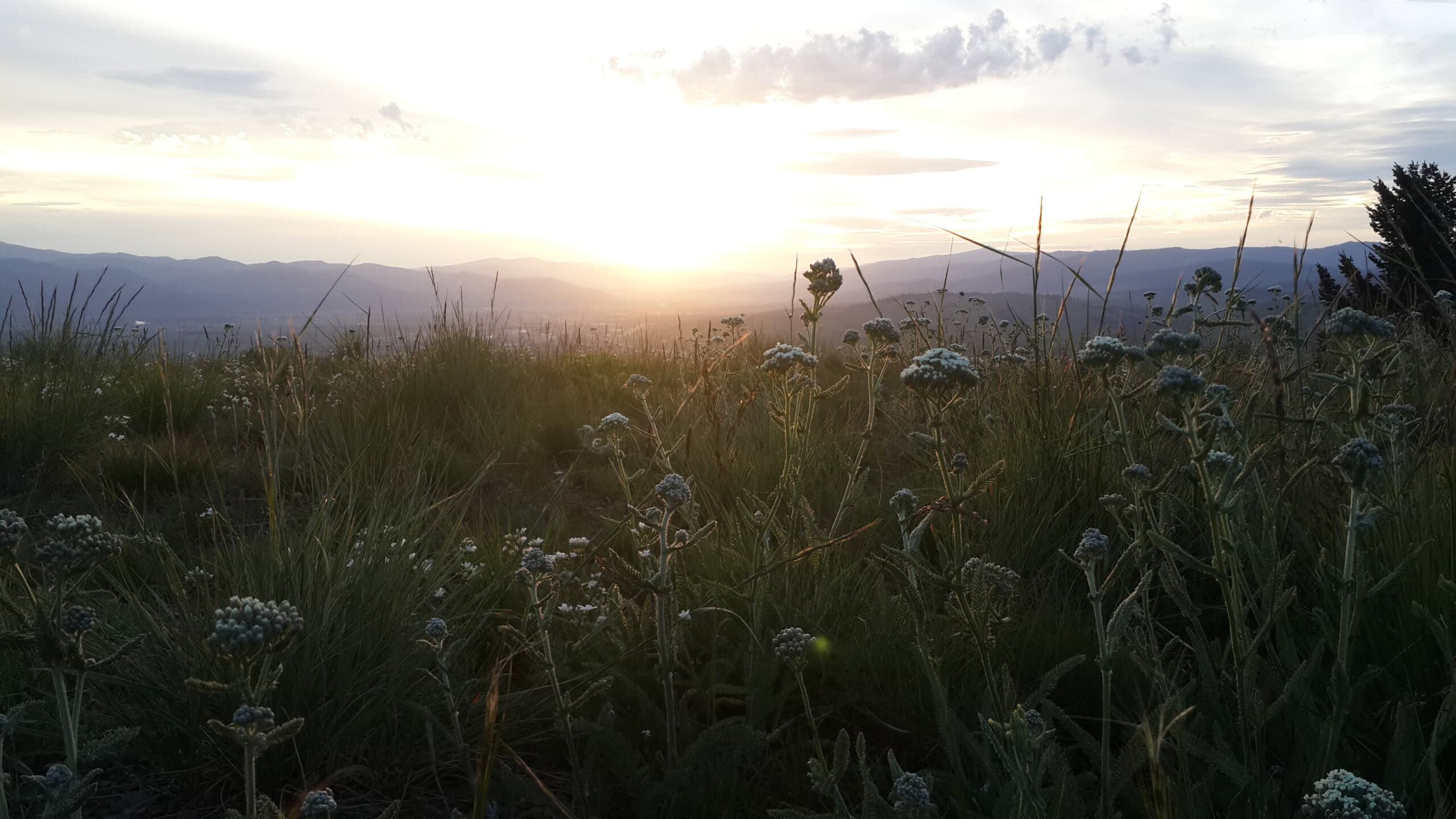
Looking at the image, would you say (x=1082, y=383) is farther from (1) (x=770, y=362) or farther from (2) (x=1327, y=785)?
(2) (x=1327, y=785)

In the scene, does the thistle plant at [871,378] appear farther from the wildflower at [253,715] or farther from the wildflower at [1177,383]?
the wildflower at [253,715]

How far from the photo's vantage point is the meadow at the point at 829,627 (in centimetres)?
155

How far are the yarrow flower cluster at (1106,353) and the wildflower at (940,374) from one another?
0.27 metres

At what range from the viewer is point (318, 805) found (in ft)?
3.89

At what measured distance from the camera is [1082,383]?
3357mm

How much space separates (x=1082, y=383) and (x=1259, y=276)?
1.09 meters

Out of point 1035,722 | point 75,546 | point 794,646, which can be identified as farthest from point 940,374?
point 75,546

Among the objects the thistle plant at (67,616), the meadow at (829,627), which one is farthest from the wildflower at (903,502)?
the thistle plant at (67,616)

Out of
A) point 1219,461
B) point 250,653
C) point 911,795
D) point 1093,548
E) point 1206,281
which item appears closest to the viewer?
point 250,653

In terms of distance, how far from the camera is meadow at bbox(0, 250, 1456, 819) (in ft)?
5.10

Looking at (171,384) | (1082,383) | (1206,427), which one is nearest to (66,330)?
(171,384)

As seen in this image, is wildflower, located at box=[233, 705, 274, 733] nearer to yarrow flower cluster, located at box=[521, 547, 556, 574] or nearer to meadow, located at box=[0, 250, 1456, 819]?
meadow, located at box=[0, 250, 1456, 819]

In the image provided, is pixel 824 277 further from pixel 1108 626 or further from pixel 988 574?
pixel 1108 626

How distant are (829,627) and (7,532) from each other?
197 cm
